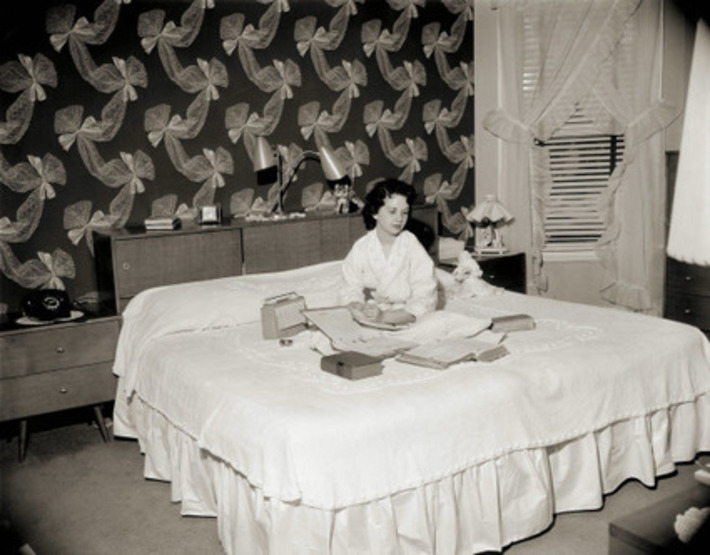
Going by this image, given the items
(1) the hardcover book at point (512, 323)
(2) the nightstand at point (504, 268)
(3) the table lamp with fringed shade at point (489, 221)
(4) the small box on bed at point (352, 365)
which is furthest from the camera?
(3) the table lamp with fringed shade at point (489, 221)

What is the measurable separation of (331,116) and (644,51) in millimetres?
1998

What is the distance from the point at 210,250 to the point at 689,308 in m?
2.82

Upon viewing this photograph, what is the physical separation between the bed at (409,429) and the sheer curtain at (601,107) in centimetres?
177

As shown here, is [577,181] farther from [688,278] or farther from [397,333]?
[397,333]

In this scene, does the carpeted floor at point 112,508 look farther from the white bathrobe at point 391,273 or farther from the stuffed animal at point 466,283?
the stuffed animal at point 466,283

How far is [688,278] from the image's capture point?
4637 mm

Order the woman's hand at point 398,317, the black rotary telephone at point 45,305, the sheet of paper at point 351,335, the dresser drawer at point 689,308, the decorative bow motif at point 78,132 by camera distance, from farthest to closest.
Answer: the dresser drawer at point 689,308, the decorative bow motif at point 78,132, the black rotary telephone at point 45,305, the woman's hand at point 398,317, the sheet of paper at point 351,335

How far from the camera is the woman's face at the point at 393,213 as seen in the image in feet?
11.8

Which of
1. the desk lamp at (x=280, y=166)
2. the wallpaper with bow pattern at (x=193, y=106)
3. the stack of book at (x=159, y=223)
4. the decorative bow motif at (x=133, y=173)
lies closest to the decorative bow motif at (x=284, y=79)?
the wallpaper with bow pattern at (x=193, y=106)

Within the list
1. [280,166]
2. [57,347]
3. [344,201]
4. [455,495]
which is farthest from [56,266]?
[455,495]

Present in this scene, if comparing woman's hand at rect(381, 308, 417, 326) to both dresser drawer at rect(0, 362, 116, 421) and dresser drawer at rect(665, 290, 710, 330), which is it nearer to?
dresser drawer at rect(0, 362, 116, 421)

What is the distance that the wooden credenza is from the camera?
387cm

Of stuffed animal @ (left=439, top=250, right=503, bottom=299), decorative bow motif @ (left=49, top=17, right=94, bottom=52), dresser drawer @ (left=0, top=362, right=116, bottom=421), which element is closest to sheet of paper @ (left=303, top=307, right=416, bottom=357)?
stuffed animal @ (left=439, top=250, right=503, bottom=299)

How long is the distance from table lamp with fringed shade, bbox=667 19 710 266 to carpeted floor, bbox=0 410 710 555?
5.70 feet
